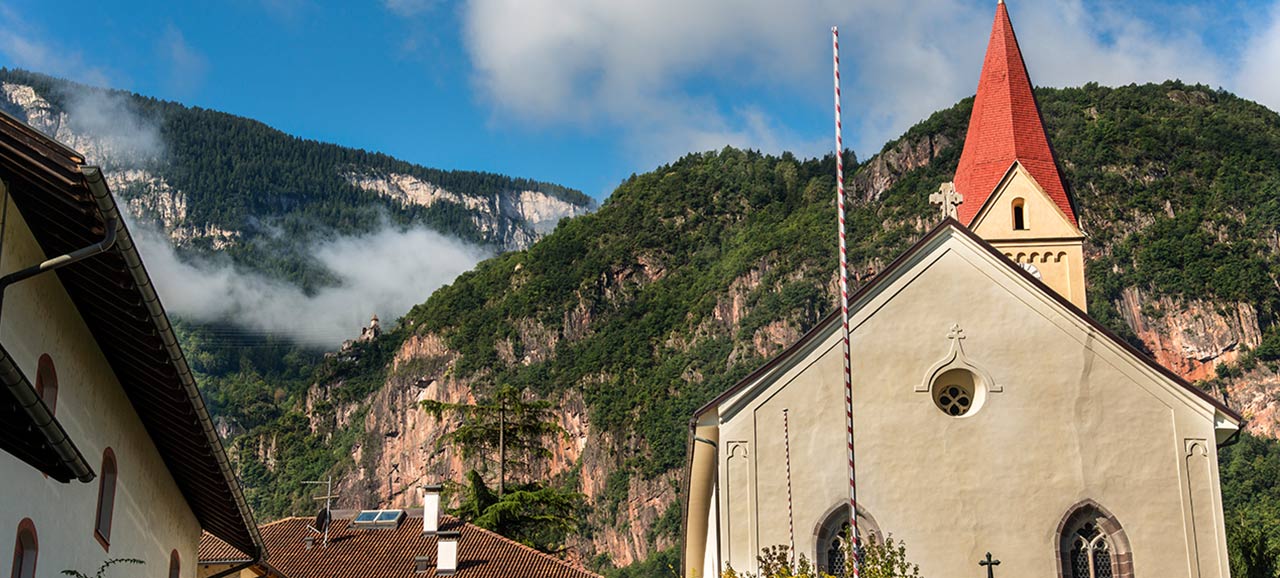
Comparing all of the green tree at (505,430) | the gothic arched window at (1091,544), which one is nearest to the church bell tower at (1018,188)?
the gothic arched window at (1091,544)

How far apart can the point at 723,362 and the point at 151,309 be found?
16465 centimetres

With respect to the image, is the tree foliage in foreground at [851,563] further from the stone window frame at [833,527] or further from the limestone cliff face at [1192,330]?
the limestone cliff face at [1192,330]

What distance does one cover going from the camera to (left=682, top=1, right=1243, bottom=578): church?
987 inches

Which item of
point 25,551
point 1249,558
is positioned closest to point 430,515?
point 25,551

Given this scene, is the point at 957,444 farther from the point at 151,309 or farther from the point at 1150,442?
the point at 151,309

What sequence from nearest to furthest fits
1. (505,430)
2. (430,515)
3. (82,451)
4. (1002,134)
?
(82,451), (1002,134), (430,515), (505,430)

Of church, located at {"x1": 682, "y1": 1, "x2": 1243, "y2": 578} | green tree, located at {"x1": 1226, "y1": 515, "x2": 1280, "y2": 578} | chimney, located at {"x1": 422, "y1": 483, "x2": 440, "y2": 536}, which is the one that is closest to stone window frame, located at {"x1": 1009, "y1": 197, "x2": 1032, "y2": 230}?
church, located at {"x1": 682, "y1": 1, "x2": 1243, "y2": 578}

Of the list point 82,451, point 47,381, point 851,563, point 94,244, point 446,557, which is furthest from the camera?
point 446,557

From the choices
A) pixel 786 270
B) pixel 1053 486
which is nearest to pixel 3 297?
pixel 1053 486

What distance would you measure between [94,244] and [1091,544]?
18743 mm

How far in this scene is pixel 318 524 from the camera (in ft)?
136

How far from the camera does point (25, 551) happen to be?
512 inches

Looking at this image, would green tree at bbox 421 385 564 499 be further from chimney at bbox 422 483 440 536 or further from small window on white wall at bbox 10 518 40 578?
small window on white wall at bbox 10 518 40 578

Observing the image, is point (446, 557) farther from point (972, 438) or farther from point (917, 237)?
point (917, 237)
